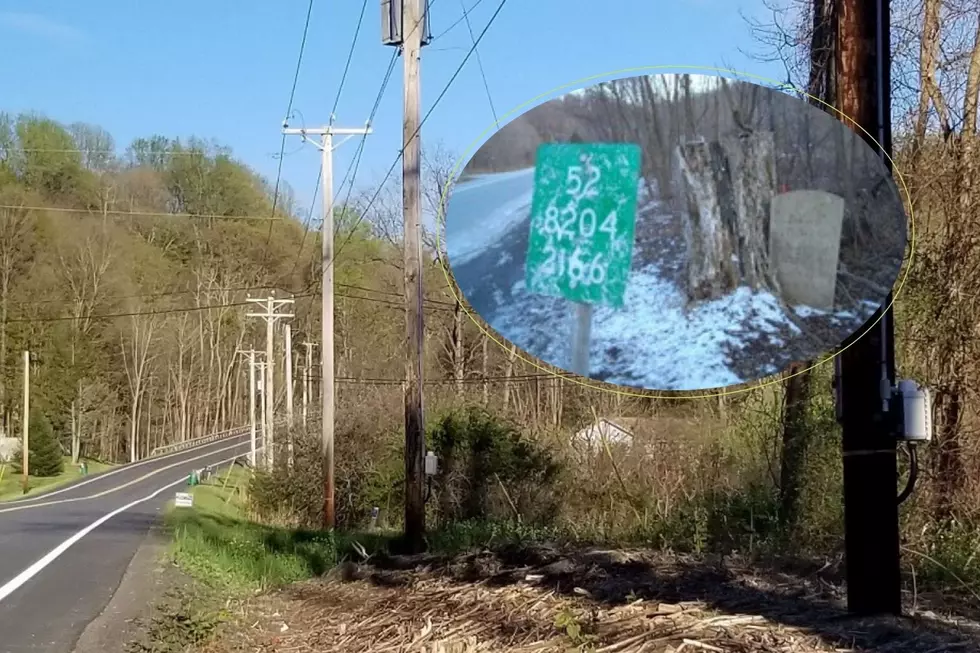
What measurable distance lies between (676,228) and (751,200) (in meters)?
0.27

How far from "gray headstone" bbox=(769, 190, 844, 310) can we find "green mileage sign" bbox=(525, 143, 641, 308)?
A: 1.65 ft

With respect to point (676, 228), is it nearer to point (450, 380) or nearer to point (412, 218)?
point (412, 218)

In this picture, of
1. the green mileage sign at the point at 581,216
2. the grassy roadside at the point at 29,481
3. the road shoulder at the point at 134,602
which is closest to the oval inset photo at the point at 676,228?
the green mileage sign at the point at 581,216

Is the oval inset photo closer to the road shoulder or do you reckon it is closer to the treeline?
the road shoulder

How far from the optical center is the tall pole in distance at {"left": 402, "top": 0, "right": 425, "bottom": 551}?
14.1 meters

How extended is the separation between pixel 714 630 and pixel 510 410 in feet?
61.0

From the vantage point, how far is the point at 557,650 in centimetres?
641

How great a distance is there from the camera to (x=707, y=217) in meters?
3.42

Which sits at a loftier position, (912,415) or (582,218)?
(582,218)

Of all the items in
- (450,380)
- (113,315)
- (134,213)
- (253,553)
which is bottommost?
(253,553)

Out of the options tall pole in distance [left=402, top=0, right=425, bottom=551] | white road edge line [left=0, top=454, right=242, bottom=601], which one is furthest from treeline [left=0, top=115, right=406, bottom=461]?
tall pole in distance [left=402, top=0, right=425, bottom=551]

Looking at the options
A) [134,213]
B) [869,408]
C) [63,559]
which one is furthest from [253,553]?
[134,213]

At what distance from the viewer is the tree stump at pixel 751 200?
3436mm

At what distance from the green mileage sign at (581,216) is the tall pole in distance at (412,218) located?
10.5 m
